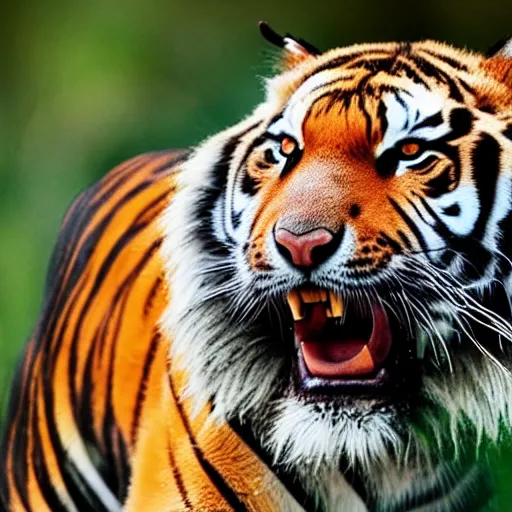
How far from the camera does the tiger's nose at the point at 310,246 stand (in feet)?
4.12

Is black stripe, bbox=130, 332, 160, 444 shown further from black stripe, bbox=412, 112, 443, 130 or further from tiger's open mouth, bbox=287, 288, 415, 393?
black stripe, bbox=412, 112, 443, 130

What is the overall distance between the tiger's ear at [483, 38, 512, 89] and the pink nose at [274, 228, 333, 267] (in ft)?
1.02

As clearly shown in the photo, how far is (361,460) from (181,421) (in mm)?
259

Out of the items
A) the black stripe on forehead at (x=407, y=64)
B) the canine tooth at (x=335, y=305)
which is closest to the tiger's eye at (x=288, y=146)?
the black stripe on forehead at (x=407, y=64)

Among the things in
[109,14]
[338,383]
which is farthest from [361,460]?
[109,14]

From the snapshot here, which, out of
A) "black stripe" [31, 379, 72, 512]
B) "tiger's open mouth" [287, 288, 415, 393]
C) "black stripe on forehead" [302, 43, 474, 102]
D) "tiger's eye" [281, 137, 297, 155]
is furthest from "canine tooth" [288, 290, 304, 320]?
"black stripe" [31, 379, 72, 512]

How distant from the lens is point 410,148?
1.30 m

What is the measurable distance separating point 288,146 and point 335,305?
0.23 meters

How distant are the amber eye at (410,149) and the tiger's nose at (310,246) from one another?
0.15 meters

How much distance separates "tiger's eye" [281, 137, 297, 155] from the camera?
1.37 meters

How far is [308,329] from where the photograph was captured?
1.35 m

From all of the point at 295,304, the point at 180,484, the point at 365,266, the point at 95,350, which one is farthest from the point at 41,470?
the point at 365,266

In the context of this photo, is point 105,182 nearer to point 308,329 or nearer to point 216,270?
point 216,270

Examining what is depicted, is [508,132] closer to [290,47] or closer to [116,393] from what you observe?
[290,47]
